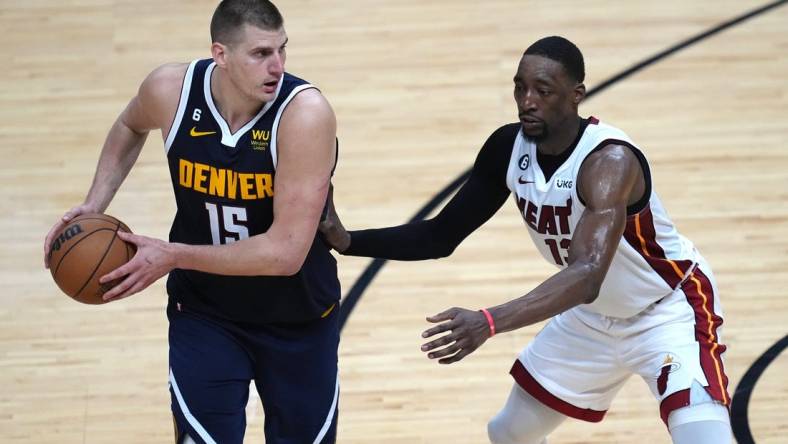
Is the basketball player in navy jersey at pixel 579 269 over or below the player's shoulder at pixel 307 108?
below

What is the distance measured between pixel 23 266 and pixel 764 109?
488 cm

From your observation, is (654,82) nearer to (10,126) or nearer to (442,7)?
(442,7)

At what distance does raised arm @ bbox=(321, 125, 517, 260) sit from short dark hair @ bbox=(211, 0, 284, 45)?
2.85ft

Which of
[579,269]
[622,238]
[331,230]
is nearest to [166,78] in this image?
[331,230]

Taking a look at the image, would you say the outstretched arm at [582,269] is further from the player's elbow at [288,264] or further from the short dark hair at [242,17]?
the short dark hair at [242,17]

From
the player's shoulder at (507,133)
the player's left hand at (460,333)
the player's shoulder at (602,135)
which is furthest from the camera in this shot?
the player's shoulder at (507,133)

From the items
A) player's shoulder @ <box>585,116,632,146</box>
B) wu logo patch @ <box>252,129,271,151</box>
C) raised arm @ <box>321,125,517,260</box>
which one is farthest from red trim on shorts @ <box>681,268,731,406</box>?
wu logo patch @ <box>252,129,271,151</box>

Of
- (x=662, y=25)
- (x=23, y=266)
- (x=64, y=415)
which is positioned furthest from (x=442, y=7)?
(x=64, y=415)

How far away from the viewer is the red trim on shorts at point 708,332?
4059 mm

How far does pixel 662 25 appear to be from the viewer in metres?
8.94

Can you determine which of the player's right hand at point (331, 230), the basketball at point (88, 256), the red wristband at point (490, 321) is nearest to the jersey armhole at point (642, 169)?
the red wristband at point (490, 321)

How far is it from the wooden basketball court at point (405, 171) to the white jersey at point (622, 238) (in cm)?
133

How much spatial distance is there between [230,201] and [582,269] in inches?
47.8

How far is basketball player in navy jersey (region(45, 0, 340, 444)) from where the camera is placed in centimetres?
386
